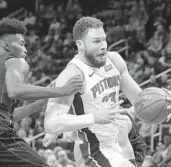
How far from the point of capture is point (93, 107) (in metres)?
4.59

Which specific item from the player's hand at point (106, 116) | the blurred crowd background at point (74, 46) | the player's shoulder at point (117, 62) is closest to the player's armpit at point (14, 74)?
the player's hand at point (106, 116)

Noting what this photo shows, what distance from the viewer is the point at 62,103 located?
445 centimetres

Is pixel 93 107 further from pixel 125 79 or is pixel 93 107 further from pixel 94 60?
pixel 125 79

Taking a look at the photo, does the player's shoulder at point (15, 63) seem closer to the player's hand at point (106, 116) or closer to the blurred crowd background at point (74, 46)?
the player's hand at point (106, 116)

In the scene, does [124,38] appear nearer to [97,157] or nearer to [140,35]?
[140,35]

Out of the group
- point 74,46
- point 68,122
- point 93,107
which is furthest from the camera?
point 74,46

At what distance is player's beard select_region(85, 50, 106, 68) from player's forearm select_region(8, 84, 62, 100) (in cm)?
64

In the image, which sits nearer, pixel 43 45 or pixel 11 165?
pixel 11 165

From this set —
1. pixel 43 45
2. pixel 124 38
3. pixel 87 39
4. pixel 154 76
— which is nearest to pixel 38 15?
pixel 43 45

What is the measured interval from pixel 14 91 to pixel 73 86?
0.48 meters

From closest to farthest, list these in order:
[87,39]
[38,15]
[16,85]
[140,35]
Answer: [16,85] < [87,39] < [140,35] < [38,15]

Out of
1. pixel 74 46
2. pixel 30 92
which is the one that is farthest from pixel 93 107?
pixel 74 46

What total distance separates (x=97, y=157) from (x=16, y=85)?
38.1 inches

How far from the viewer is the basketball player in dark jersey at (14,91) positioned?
4.09 metres
